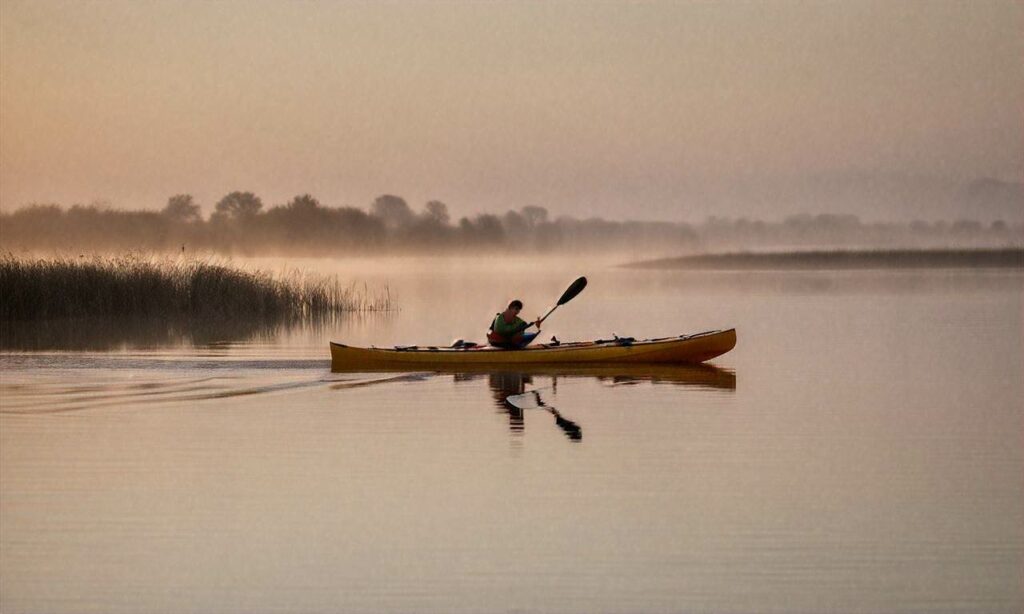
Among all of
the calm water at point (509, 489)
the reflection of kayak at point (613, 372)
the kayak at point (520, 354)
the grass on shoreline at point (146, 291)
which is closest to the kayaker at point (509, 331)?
the kayak at point (520, 354)

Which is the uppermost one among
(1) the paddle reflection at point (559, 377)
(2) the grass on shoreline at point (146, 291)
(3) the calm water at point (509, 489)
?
(2) the grass on shoreline at point (146, 291)

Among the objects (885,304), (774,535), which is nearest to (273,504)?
(774,535)

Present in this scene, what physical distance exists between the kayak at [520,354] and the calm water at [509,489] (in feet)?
0.93

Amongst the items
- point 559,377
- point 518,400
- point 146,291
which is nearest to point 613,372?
point 559,377

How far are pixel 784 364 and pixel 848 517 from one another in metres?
10.3

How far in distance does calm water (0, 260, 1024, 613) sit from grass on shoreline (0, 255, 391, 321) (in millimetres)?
6697

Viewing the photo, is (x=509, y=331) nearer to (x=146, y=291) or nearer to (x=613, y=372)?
(x=613, y=372)

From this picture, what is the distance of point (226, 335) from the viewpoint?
24234 mm

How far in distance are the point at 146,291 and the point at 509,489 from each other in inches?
716

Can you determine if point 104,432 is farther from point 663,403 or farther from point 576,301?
point 576,301

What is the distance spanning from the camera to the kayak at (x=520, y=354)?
17375mm

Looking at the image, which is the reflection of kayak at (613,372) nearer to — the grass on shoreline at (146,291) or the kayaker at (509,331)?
the kayaker at (509,331)

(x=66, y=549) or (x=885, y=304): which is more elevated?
(x=885, y=304)

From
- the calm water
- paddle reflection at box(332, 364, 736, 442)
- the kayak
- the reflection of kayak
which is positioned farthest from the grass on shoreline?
the reflection of kayak
